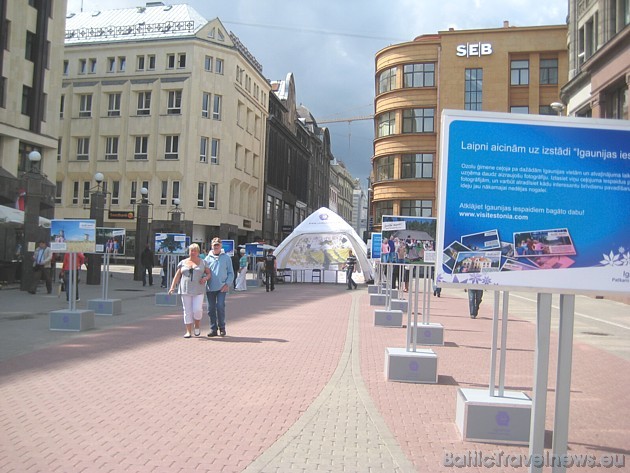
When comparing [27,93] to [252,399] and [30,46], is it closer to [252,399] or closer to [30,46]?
[30,46]

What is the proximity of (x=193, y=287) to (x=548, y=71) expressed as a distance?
4674cm

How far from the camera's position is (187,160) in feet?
172

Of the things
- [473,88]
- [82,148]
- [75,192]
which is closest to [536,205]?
[473,88]

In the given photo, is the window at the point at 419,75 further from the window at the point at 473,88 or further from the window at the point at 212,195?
the window at the point at 212,195

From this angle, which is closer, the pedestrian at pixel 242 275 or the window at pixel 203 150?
the pedestrian at pixel 242 275

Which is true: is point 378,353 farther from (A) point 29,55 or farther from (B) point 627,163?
(A) point 29,55

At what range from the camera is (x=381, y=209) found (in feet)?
180

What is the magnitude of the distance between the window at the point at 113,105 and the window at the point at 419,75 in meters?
25.2

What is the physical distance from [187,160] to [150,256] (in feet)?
85.5

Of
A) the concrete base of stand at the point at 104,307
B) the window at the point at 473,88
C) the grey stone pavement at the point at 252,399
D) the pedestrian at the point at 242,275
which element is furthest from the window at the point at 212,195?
the grey stone pavement at the point at 252,399

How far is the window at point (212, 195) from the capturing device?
54.1m

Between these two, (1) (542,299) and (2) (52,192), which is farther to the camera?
(2) (52,192)

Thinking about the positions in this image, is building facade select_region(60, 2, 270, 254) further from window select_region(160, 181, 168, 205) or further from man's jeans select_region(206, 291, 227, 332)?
man's jeans select_region(206, 291, 227, 332)

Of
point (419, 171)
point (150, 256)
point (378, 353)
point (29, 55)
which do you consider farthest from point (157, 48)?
point (378, 353)
